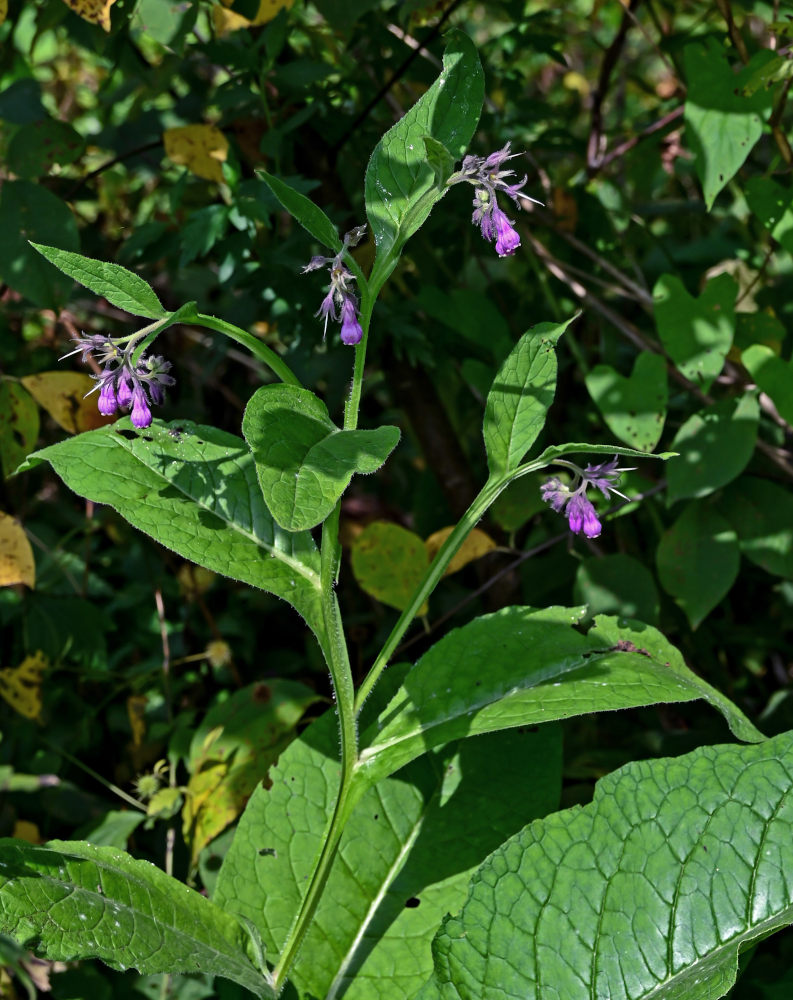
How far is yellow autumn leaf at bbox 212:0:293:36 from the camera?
6.01ft

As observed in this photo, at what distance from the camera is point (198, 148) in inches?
74.0

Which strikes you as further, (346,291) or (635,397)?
(635,397)

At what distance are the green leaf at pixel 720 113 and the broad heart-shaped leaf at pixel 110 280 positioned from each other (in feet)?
3.11

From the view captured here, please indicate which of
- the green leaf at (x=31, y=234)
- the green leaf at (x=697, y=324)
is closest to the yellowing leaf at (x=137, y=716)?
the green leaf at (x=31, y=234)

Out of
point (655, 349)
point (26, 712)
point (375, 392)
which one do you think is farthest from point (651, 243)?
point (26, 712)

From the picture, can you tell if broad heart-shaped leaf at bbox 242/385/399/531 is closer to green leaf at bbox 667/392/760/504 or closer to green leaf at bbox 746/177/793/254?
green leaf at bbox 667/392/760/504

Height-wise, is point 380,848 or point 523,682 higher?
point 523,682

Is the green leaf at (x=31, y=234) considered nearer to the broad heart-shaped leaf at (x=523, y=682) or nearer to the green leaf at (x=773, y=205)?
the broad heart-shaped leaf at (x=523, y=682)

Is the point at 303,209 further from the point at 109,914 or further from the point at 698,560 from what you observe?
the point at 698,560

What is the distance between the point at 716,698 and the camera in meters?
1.28

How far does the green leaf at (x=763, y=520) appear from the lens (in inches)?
70.9

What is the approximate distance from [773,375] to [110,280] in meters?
1.13

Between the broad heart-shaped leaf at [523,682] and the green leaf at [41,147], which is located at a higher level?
the green leaf at [41,147]

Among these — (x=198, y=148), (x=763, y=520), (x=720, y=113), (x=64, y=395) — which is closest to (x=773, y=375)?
(x=763, y=520)
